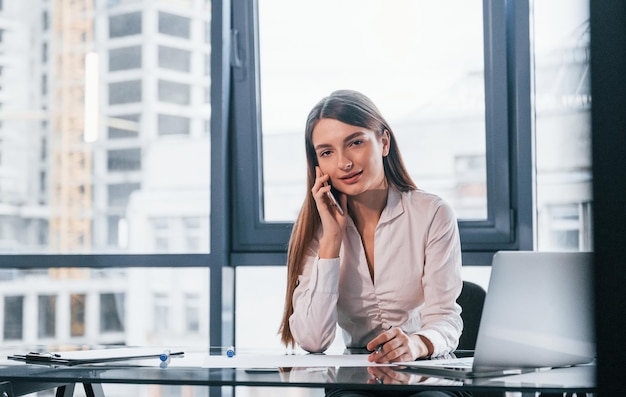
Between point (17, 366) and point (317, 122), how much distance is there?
112 centimetres

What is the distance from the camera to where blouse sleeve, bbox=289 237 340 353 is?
2.02 m

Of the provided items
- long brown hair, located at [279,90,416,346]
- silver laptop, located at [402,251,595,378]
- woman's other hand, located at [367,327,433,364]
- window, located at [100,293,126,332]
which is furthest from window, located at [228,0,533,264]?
silver laptop, located at [402,251,595,378]

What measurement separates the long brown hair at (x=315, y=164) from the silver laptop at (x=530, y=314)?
80 centimetres

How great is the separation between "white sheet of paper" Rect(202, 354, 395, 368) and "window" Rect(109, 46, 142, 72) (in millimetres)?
1859

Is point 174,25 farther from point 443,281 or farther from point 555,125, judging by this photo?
point 443,281

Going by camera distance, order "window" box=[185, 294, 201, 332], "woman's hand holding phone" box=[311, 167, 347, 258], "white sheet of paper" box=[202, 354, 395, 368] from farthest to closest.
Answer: "window" box=[185, 294, 201, 332] < "woman's hand holding phone" box=[311, 167, 347, 258] < "white sheet of paper" box=[202, 354, 395, 368]

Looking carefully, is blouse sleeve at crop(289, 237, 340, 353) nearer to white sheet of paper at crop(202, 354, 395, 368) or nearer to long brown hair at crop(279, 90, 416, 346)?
long brown hair at crop(279, 90, 416, 346)

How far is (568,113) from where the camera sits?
9.13 feet

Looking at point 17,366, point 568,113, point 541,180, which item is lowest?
point 17,366

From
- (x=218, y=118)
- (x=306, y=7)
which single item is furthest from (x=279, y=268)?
(x=306, y=7)

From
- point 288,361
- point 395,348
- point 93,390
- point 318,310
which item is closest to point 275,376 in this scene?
point 288,361

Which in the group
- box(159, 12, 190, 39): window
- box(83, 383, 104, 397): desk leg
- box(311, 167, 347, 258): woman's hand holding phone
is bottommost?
box(83, 383, 104, 397): desk leg

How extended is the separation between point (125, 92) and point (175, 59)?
26cm

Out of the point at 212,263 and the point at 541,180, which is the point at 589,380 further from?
the point at 212,263
